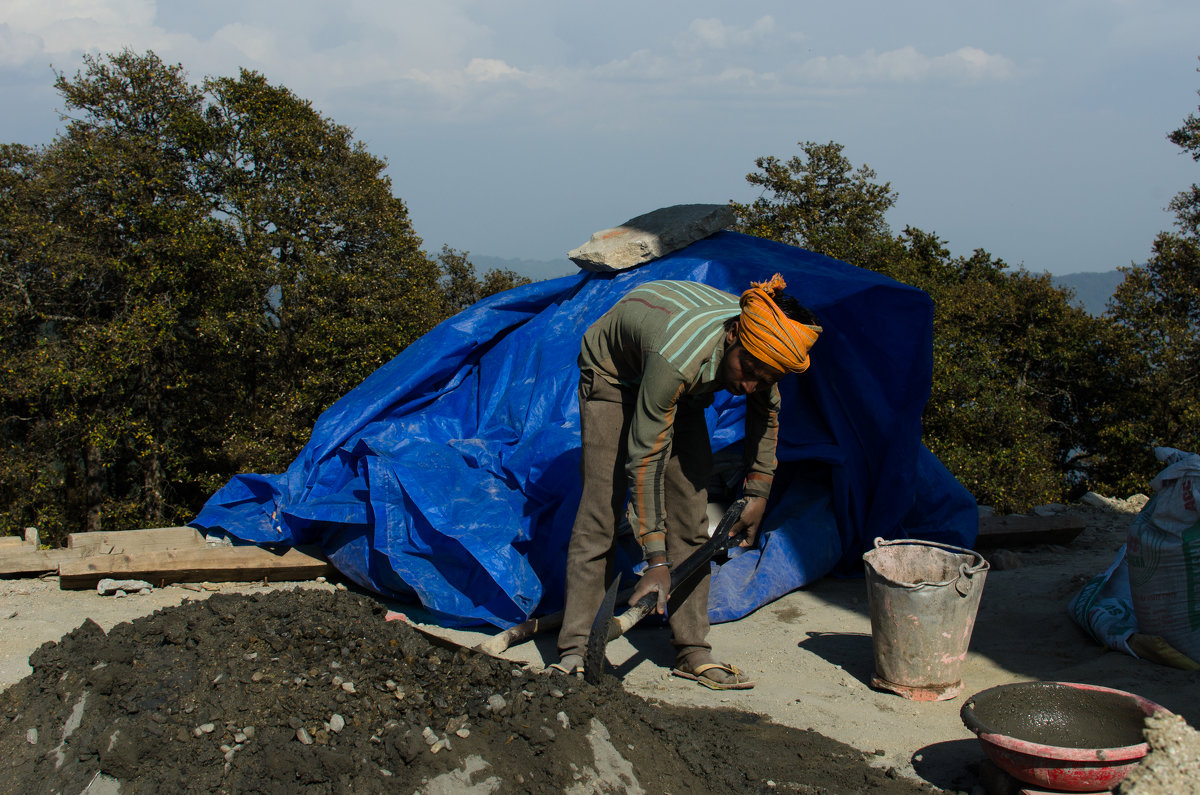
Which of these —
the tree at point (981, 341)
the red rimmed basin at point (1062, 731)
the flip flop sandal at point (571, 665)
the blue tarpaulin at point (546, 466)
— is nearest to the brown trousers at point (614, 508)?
the flip flop sandal at point (571, 665)

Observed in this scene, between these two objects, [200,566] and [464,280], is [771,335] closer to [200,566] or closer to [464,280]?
[200,566]

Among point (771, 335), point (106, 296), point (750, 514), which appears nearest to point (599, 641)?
point (750, 514)

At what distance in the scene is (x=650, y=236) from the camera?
4.57 metres

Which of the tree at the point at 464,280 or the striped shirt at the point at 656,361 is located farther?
the tree at the point at 464,280

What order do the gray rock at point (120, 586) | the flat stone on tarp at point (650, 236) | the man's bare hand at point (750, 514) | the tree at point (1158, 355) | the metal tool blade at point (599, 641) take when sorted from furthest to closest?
1. the tree at point (1158, 355)
2. the flat stone on tarp at point (650, 236)
3. the gray rock at point (120, 586)
4. the man's bare hand at point (750, 514)
5. the metal tool blade at point (599, 641)

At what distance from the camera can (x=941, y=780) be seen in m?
2.33

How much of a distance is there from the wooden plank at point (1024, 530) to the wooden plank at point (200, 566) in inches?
137

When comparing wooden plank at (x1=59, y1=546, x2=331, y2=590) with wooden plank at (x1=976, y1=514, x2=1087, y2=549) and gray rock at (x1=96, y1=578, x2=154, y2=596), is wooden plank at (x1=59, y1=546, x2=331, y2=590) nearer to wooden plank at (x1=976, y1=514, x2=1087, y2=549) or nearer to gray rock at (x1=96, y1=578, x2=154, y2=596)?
gray rock at (x1=96, y1=578, x2=154, y2=596)

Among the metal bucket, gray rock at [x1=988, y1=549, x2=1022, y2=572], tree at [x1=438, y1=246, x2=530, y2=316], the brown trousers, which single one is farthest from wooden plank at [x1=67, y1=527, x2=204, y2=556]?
tree at [x1=438, y1=246, x2=530, y2=316]

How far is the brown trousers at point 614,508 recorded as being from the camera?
9.31 feet

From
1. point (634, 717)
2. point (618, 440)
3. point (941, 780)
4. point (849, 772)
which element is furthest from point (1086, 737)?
point (618, 440)

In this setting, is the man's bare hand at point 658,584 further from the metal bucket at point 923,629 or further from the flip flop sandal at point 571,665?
the metal bucket at point 923,629

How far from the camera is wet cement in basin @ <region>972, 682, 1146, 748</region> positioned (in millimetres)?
2254

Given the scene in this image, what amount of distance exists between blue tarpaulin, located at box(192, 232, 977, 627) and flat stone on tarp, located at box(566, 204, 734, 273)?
8cm
